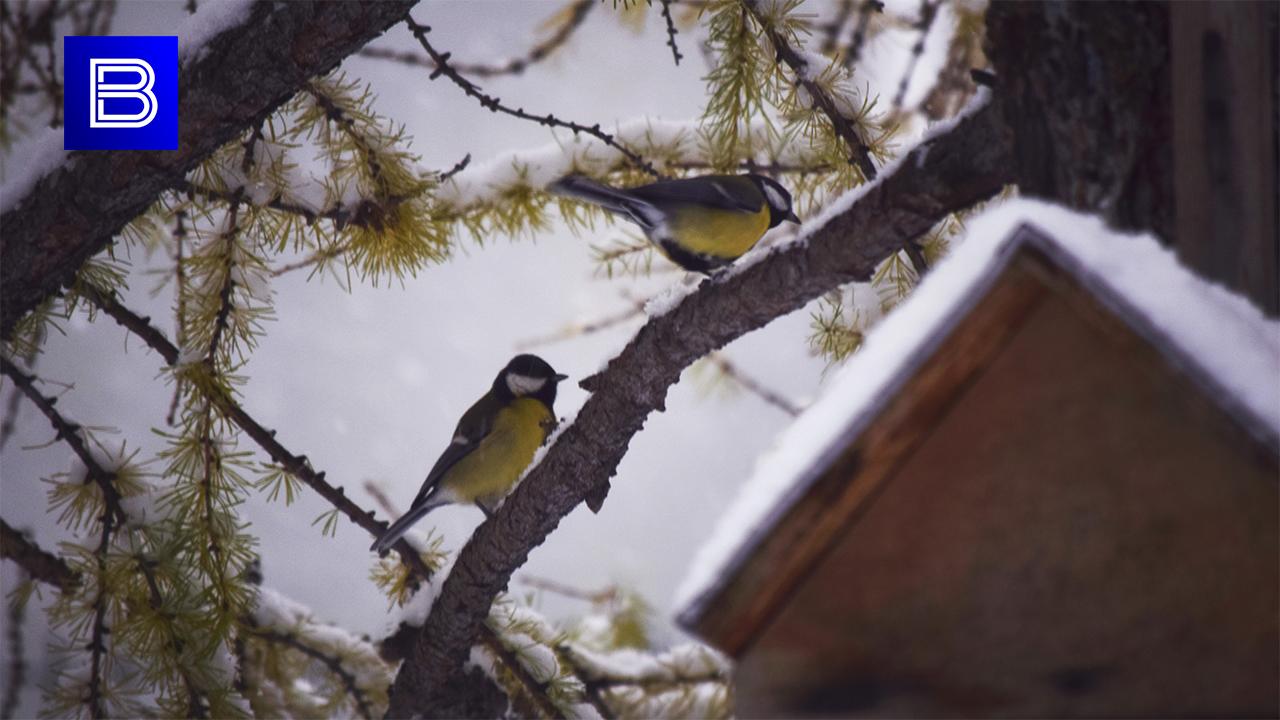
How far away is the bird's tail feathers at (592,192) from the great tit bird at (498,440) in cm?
81

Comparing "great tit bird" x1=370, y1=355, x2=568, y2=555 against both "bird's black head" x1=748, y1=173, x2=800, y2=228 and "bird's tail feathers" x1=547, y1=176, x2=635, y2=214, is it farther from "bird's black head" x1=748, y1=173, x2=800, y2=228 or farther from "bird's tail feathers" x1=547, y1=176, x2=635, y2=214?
"bird's tail feathers" x1=547, y1=176, x2=635, y2=214

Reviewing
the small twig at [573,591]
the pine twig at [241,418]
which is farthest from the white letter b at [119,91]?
the small twig at [573,591]

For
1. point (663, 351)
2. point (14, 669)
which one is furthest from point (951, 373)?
point (14, 669)

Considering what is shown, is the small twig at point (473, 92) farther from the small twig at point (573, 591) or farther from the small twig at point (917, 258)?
the small twig at point (573, 591)

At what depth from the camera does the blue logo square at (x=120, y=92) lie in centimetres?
161

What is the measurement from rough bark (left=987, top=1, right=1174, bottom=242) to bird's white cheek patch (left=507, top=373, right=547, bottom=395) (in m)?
2.01

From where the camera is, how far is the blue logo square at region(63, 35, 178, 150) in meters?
1.61

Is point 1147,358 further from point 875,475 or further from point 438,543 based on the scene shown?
point 438,543

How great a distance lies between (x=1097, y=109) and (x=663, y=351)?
69cm

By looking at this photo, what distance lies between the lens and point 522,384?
2922 mm

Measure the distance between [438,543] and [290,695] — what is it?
0.50 meters

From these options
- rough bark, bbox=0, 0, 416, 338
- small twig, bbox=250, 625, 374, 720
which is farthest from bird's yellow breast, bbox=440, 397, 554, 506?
rough bark, bbox=0, 0, 416, 338

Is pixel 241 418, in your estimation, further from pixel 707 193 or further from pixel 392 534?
pixel 707 193

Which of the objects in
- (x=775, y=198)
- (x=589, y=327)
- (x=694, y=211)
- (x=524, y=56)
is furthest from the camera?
(x=589, y=327)
